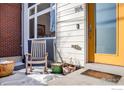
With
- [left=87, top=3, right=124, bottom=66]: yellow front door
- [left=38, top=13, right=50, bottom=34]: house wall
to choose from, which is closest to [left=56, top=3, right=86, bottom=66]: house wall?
[left=87, top=3, right=124, bottom=66]: yellow front door

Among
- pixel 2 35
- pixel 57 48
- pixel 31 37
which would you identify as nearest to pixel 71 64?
pixel 57 48

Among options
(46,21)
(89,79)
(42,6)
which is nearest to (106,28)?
(89,79)

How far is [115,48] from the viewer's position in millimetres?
2584

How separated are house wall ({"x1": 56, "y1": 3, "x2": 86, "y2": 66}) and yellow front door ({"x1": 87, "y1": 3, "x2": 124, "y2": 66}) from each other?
8.3 inches

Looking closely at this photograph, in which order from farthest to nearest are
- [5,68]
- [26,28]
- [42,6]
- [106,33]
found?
[26,28] → [42,6] → [5,68] → [106,33]

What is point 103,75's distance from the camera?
239 cm

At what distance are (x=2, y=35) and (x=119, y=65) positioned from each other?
13.5 ft

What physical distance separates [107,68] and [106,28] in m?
0.72

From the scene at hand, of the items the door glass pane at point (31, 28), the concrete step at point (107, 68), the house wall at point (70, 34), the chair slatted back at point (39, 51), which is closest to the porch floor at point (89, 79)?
the concrete step at point (107, 68)

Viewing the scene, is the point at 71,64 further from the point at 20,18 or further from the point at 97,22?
the point at 20,18

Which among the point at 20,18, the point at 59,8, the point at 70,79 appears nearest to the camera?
the point at 70,79

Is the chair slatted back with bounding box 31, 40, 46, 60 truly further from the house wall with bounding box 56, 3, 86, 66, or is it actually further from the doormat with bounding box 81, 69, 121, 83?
the doormat with bounding box 81, 69, 121, 83

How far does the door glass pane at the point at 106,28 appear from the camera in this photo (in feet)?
8.66

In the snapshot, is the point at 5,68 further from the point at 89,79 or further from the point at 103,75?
the point at 103,75
